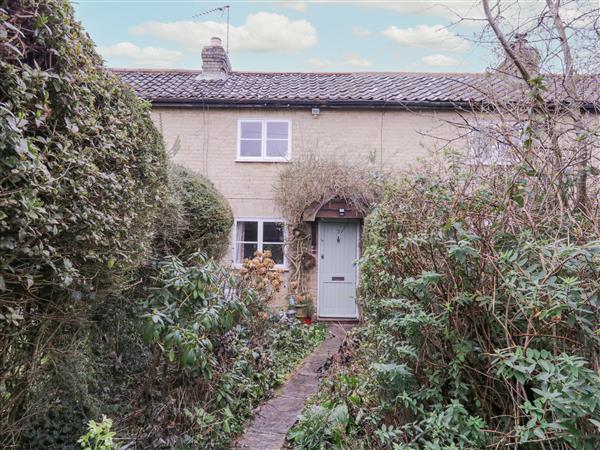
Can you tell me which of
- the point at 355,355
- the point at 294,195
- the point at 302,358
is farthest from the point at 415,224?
the point at 294,195

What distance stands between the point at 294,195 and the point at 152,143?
818cm

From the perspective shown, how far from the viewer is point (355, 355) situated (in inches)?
213

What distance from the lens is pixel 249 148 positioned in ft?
43.9

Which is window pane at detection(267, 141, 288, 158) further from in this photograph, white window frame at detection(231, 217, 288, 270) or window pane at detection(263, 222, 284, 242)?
window pane at detection(263, 222, 284, 242)

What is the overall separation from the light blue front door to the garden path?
4.80m

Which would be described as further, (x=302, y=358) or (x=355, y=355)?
(x=302, y=358)

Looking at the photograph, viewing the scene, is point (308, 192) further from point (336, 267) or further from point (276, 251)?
point (336, 267)

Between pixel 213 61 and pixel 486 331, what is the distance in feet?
45.8

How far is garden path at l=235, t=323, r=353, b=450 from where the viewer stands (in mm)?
4461

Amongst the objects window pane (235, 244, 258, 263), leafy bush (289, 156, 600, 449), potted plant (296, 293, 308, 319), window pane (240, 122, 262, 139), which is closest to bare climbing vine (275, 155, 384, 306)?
potted plant (296, 293, 308, 319)

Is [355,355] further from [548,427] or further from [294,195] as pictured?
[294,195]

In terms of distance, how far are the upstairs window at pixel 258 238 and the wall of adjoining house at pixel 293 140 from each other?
0.80 ft

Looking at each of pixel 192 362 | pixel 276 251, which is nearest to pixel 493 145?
pixel 192 362

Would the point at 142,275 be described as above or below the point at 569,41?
below
